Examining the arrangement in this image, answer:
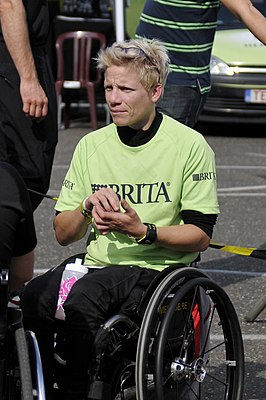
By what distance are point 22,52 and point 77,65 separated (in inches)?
329

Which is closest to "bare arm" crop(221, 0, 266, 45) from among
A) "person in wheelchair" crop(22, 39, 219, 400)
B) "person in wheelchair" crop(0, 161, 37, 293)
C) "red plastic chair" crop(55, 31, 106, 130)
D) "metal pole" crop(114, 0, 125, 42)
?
"person in wheelchair" crop(22, 39, 219, 400)

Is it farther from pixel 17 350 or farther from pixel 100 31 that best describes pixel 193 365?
pixel 100 31

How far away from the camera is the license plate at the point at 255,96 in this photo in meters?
12.2

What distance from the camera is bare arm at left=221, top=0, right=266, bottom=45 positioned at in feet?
17.8

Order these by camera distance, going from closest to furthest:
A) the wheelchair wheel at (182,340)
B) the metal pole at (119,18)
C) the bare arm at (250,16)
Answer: the wheelchair wheel at (182,340), the bare arm at (250,16), the metal pole at (119,18)

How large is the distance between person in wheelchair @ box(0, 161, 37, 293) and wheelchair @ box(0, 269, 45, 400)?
0.08 metres

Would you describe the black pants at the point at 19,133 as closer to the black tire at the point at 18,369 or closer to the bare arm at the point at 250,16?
the bare arm at the point at 250,16

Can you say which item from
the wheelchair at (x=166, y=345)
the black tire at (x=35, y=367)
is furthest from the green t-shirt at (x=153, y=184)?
the black tire at (x=35, y=367)

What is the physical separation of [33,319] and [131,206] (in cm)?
53

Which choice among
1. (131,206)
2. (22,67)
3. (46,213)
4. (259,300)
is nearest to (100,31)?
(46,213)

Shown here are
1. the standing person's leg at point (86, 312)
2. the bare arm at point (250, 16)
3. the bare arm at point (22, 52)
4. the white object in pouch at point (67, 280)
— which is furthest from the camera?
the bare arm at point (250, 16)

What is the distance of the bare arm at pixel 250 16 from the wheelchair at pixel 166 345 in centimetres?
164

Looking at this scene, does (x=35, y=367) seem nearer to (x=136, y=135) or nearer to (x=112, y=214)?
(x=112, y=214)

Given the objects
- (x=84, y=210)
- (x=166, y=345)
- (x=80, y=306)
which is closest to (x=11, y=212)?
(x=80, y=306)
